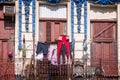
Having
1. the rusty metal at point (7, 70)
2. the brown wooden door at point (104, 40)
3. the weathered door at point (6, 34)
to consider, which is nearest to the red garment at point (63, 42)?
the brown wooden door at point (104, 40)

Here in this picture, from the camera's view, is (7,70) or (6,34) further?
(6,34)

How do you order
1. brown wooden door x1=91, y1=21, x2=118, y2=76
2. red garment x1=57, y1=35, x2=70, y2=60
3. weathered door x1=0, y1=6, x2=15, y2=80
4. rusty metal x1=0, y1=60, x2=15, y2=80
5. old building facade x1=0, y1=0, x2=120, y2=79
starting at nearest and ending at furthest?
rusty metal x1=0, y1=60, x2=15, y2=80 < red garment x1=57, y1=35, x2=70, y2=60 < old building facade x1=0, y1=0, x2=120, y2=79 < weathered door x1=0, y1=6, x2=15, y2=80 < brown wooden door x1=91, y1=21, x2=118, y2=76

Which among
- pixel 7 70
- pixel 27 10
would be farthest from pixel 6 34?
pixel 7 70

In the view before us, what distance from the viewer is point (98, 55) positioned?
14148mm

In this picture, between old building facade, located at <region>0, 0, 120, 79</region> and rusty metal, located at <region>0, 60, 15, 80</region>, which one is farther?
old building facade, located at <region>0, 0, 120, 79</region>

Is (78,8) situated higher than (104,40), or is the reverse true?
(78,8)

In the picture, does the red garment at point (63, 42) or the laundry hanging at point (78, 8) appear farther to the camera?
the laundry hanging at point (78, 8)

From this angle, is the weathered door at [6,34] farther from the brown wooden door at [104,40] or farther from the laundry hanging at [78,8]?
the brown wooden door at [104,40]

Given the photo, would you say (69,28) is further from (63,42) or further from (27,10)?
(27,10)

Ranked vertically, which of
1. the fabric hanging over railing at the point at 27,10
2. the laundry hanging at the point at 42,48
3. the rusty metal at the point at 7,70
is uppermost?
the fabric hanging over railing at the point at 27,10

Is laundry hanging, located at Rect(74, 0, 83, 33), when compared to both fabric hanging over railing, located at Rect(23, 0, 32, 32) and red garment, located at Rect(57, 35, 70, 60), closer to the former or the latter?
red garment, located at Rect(57, 35, 70, 60)

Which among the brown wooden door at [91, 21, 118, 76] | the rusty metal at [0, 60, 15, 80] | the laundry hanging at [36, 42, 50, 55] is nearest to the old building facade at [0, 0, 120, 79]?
the brown wooden door at [91, 21, 118, 76]

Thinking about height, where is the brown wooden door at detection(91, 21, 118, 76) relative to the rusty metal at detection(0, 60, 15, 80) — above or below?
above

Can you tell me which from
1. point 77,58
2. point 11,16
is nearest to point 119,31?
point 77,58
